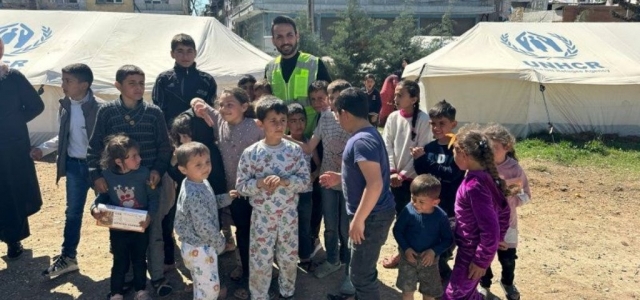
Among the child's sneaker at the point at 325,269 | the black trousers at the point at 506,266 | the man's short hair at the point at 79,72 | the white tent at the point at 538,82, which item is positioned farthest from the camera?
the white tent at the point at 538,82

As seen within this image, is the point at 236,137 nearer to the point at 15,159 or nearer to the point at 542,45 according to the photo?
the point at 15,159

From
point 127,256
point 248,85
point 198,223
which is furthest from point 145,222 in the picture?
point 248,85

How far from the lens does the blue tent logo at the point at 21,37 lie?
9461 mm

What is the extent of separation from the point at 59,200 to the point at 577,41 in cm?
1174

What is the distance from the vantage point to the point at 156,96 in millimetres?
3947

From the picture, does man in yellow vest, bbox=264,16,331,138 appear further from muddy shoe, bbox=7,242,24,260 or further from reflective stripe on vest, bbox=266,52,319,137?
muddy shoe, bbox=7,242,24,260

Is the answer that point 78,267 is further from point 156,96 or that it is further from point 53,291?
point 156,96

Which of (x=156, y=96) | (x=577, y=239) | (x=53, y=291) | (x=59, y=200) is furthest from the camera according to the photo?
(x=59, y=200)

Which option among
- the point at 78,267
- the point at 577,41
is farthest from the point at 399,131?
the point at 577,41

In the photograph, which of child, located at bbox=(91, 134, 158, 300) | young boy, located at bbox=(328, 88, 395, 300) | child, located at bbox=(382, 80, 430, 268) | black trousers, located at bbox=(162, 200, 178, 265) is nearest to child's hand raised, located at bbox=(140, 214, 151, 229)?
child, located at bbox=(91, 134, 158, 300)

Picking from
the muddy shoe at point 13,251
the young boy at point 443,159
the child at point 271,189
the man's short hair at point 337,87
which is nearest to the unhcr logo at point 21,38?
the muddy shoe at point 13,251

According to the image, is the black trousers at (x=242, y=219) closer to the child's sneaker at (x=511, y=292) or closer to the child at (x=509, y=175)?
the child at (x=509, y=175)

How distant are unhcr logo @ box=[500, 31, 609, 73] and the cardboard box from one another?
367 inches

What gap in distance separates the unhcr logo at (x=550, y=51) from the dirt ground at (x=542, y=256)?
13.3 feet
